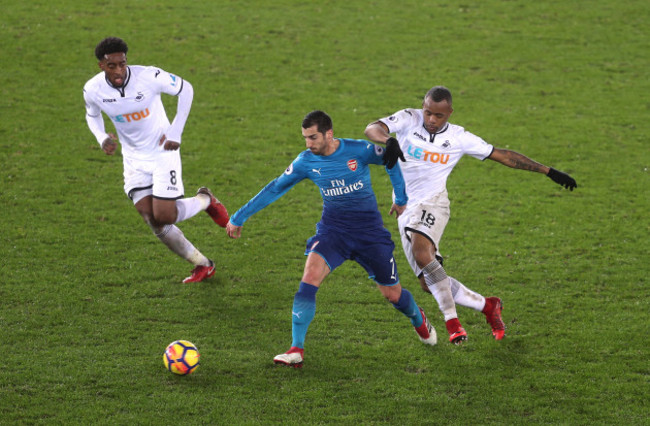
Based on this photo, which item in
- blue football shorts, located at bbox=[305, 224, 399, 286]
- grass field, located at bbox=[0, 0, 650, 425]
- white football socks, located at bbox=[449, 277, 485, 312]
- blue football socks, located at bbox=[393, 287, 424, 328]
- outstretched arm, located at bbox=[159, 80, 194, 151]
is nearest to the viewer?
grass field, located at bbox=[0, 0, 650, 425]

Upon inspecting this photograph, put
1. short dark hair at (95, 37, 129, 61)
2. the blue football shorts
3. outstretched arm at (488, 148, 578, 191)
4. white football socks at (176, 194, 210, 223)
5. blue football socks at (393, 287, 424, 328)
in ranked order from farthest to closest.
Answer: white football socks at (176, 194, 210, 223), short dark hair at (95, 37, 129, 61), outstretched arm at (488, 148, 578, 191), blue football socks at (393, 287, 424, 328), the blue football shorts

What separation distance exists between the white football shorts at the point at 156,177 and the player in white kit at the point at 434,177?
7.99ft

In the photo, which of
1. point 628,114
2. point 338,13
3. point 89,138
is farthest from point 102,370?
point 338,13

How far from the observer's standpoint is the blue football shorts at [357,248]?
738 centimetres

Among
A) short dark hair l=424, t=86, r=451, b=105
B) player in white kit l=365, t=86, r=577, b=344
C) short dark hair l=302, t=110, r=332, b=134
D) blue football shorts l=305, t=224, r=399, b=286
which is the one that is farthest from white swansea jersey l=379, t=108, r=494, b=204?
short dark hair l=302, t=110, r=332, b=134

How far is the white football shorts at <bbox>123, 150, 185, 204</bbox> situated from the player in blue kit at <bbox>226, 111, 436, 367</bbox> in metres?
1.48

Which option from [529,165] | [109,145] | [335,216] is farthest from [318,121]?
[109,145]

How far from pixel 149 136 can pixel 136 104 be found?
0.40 m

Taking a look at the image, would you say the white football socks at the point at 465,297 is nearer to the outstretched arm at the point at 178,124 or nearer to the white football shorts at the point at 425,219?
the white football shorts at the point at 425,219

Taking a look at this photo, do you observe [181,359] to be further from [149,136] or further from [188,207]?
[149,136]

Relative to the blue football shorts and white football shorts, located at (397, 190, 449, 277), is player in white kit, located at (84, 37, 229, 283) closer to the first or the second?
the blue football shorts

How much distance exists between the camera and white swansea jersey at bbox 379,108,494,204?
26.4ft

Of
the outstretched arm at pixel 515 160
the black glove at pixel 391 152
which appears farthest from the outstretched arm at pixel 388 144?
the outstretched arm at pixel 515 160

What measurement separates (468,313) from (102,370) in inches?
158
